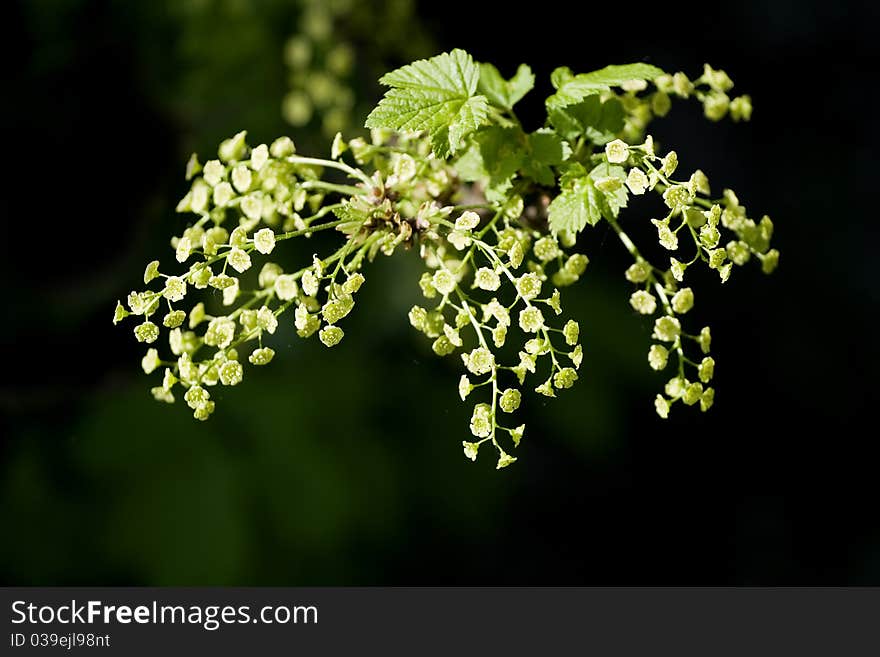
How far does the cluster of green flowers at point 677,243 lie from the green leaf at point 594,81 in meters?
0.06

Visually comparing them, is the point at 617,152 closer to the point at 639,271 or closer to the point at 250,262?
the point at 639,271

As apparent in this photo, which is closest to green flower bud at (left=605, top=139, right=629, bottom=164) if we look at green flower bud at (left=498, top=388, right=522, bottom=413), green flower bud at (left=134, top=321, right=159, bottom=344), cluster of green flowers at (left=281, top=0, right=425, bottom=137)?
green flower bud at (left=498, top=388, right=522, bottom=413)

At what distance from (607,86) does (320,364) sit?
1170 mm

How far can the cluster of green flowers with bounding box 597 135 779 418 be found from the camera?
2.43 ft

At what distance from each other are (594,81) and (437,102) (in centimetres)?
14

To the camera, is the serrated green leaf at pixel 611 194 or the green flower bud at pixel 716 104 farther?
the green flower bud at pixel 716 104

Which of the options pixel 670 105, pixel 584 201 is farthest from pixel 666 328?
pixel 670 105

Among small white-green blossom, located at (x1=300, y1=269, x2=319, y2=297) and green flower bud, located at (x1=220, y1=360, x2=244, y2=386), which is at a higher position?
small white-green blossom, located at (x1=300, y1=269, x2=319, y2=297)

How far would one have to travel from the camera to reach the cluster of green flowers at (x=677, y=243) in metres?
0.74

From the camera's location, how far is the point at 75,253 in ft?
6.38

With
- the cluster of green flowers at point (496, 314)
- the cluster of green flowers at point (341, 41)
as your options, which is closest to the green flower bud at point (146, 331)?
the cluster of green flowers at point (496, 314)

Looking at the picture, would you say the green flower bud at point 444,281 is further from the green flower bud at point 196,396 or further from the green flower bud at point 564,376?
the green flower bud at point 196,396

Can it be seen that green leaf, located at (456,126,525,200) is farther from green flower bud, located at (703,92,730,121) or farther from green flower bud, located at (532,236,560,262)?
green flower bud, located at (703,92,730,121)

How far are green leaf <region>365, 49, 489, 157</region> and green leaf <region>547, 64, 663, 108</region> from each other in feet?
0.22
